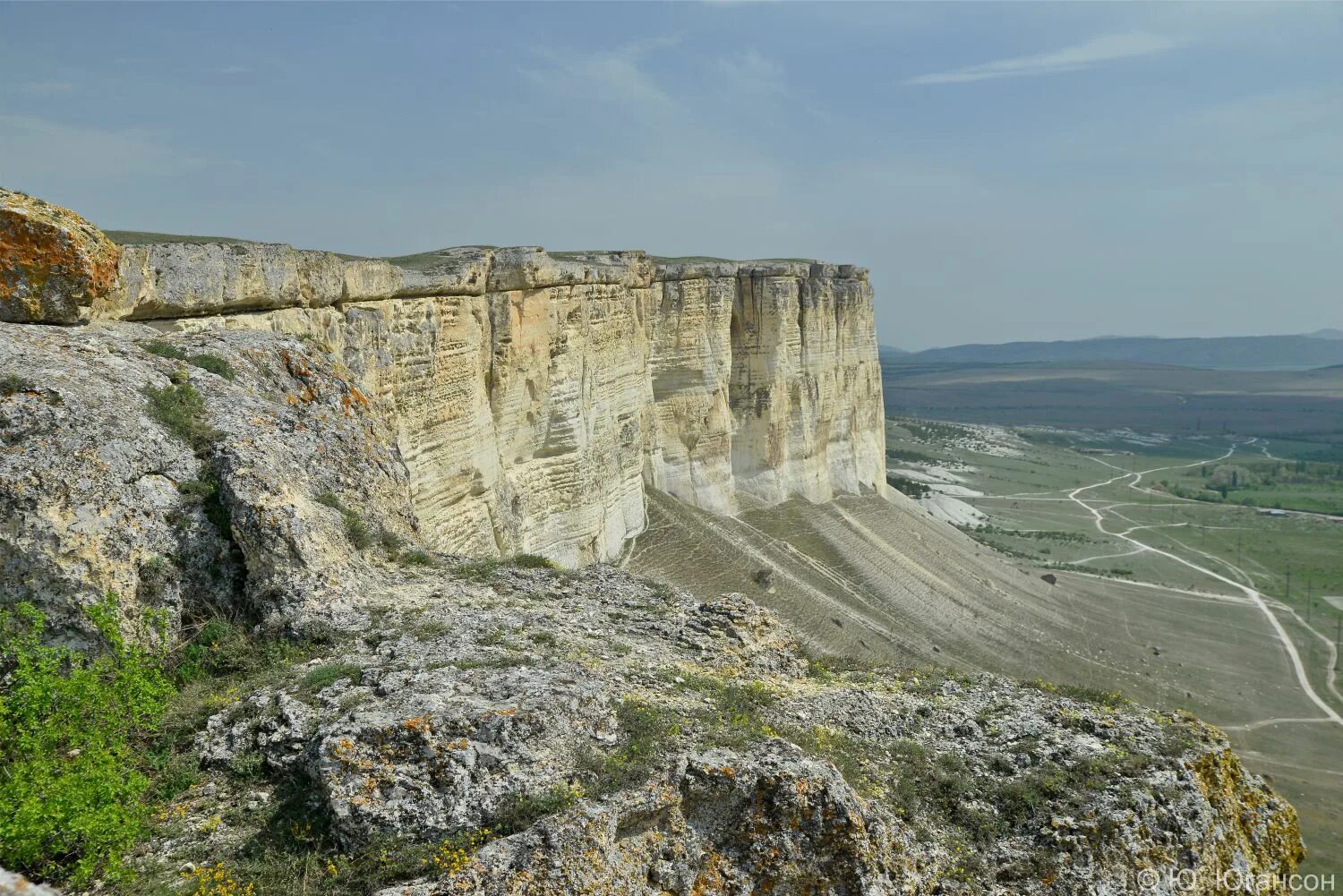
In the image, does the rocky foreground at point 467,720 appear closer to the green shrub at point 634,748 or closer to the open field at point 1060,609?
the green shrub at point 634,748

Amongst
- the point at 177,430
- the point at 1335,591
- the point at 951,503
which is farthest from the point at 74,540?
the point at 951,503

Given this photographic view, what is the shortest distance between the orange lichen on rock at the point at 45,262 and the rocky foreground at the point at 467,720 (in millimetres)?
43

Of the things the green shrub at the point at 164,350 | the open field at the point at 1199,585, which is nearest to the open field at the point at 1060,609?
the open field at the point at 1199,585

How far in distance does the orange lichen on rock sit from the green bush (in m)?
3.26

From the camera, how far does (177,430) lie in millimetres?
7352

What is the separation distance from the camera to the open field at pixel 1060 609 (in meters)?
24.2

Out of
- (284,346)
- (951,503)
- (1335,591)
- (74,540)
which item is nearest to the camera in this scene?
(74,540)

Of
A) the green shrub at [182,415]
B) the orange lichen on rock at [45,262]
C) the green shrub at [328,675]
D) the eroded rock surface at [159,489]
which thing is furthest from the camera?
the orange lichen on rock at [45,262]

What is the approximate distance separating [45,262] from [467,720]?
5858mm

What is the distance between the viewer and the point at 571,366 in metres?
21.9

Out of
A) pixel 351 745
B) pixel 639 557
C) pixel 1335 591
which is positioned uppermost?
pixel 351 745

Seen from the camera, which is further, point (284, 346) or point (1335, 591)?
point (1335, 591)

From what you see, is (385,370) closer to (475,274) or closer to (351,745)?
(475,274)

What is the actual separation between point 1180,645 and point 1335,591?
18225 millimetres
